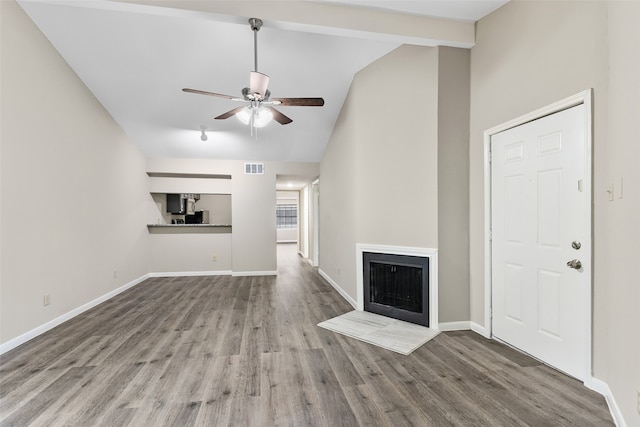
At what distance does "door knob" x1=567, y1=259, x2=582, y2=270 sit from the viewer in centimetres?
203

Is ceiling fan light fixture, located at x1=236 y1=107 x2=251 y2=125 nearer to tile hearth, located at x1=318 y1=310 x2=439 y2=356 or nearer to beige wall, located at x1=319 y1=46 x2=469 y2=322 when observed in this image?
beige wall, located at x1=319 y1=46 x2=469 y2=322

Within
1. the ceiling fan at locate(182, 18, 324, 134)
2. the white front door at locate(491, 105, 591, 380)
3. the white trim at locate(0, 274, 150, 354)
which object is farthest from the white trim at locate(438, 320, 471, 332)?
the white trim at locate(0, 274, 150, 354)

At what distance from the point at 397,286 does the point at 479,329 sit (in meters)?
0.91

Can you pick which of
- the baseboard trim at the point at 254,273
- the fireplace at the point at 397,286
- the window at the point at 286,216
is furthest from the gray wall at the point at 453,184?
the window at the point at 286,216

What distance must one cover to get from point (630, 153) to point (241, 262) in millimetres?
5694

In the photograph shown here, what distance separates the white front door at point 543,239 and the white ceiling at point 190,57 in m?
1.40

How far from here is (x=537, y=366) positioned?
2.27 meters

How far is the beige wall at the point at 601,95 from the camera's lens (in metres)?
1.51

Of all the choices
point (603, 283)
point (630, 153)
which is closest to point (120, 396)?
point (603, 283)

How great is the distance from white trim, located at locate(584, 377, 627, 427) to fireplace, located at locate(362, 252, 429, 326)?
1.32 metres

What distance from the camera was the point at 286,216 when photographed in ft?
43.2

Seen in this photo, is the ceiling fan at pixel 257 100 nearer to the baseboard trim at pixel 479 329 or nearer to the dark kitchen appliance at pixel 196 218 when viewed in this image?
the baseboard trim at pixel 479 329

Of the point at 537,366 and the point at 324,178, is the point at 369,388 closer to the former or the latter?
the point at 537,366

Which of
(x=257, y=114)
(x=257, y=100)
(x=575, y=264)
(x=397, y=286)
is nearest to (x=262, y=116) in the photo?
(x=257, y=114)
